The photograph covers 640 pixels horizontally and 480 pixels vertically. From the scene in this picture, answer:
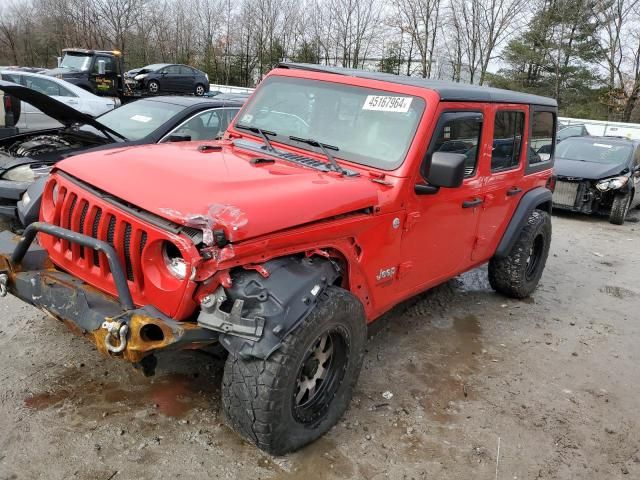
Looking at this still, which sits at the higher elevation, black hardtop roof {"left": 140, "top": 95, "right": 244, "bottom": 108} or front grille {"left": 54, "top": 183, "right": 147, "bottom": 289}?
black hardtop roof {"left": 140, "top": 95, "right": 244, "bottom": 108}

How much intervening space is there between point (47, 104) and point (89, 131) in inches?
49.6

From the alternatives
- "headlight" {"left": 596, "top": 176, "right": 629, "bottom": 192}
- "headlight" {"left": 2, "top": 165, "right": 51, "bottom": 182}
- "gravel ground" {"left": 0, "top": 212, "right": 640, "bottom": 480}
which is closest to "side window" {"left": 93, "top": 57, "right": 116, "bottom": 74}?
"headlight" {"left": 2, "top": 165, "right": 51, "bottom": 182}

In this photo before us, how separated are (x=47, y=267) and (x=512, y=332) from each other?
12.5 feet

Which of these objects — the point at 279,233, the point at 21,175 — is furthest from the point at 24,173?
the point at 279,233

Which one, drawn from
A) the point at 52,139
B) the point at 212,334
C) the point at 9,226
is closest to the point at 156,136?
the point at 52,139

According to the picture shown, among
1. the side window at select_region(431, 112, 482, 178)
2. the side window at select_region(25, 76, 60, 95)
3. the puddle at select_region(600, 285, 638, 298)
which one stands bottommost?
the puddle at select_region(600, 285, 638, 298)

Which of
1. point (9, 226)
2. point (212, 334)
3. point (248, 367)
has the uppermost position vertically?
point (212, 334)

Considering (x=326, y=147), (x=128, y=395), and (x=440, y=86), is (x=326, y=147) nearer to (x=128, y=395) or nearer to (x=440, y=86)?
(x=440, y=86)

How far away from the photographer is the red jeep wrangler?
2479 millimetres

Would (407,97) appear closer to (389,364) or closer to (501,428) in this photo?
(389,364)

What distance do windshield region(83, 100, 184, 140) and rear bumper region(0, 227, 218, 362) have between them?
12.0ft

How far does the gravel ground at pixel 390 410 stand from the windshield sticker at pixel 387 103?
183 centimetres

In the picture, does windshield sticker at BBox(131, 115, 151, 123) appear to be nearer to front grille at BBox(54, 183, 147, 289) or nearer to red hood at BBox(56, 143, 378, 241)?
red hood at BBox(56, 143, 378, 241)

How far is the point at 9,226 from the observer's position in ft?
18.8
